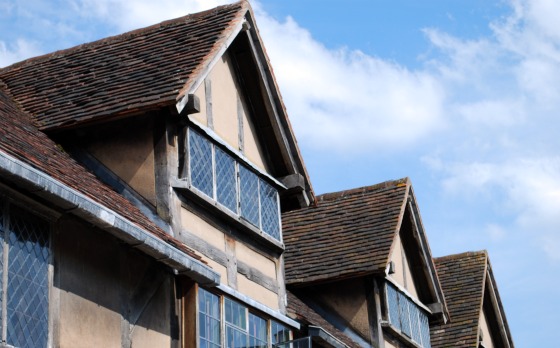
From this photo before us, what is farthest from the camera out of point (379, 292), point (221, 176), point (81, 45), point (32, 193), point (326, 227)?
point (326, 227)

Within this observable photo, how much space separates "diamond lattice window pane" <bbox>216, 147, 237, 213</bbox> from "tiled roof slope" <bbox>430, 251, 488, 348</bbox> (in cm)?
993

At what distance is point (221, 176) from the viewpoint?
1530cm

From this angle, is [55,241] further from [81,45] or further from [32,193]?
[81,45]

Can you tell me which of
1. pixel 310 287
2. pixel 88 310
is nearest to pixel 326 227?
pixel 310 287

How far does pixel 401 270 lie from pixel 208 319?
8501 millimetres

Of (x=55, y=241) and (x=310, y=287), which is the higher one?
(x=310, y=287)

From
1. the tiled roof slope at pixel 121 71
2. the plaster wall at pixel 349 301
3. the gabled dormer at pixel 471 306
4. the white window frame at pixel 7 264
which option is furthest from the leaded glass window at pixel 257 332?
the gabled dormer at pixel 471 306

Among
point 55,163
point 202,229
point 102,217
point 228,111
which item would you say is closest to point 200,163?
point 202,229

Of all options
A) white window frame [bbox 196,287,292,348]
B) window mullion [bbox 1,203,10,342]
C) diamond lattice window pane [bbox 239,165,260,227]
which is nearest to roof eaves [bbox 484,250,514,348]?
diamond lattice window pane [bbox 239,165,260,227]

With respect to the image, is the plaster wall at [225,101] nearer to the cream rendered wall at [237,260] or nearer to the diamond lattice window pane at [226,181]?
the diamond lattice window pane at [226,181]

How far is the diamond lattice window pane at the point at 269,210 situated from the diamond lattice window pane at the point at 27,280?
5.32 metres

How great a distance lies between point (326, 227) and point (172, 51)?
686cm

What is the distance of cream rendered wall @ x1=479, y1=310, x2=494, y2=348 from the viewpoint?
2617cm

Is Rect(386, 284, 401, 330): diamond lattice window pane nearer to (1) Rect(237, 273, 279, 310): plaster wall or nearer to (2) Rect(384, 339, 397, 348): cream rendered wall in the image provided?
(2) Rect(384, 339, 397, 348): cream rendered wall
